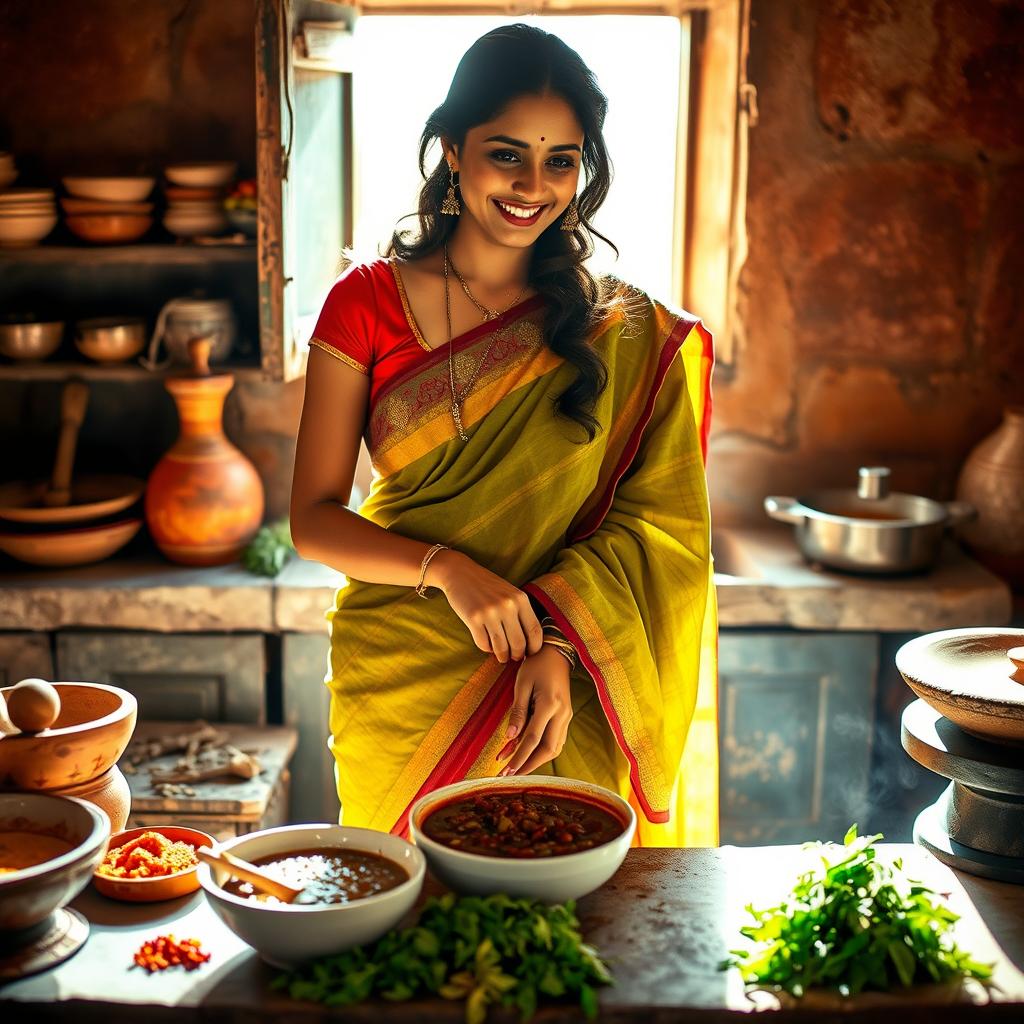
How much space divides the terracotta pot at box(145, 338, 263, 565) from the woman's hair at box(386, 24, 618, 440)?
137 centimetres

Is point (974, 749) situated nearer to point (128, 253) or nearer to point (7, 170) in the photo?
point (128, 253)

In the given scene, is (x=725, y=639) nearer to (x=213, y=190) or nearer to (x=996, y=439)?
(x=996, y=439)

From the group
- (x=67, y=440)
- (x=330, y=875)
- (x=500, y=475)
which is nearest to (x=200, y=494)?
(x=67, y=440)

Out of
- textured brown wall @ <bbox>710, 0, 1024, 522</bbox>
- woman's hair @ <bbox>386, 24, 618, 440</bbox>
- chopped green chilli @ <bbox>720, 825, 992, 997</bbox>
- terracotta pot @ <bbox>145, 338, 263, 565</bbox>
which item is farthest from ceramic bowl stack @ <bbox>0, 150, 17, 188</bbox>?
chopped green chilli @ <bbox>720, 825, 992, 997</bbox>

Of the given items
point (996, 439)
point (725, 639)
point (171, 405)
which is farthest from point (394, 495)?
point (996, 439)

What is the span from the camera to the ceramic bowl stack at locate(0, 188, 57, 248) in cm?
344

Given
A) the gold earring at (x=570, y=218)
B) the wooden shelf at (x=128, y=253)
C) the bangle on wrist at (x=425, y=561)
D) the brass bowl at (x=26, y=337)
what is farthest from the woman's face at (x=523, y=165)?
the brass bowl at (x=26, y=337)

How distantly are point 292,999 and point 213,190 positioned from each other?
258 centimetres

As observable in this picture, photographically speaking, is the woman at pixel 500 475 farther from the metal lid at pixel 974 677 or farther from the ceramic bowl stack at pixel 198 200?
the ceramic bowl stack at pixel 198 200

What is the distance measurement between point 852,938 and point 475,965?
0.44 m

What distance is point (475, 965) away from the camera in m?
1.47

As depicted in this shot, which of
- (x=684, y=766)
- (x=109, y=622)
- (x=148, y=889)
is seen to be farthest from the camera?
(x=109, y=622)

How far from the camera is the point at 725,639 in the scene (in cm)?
351

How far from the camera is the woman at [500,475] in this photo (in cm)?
215
